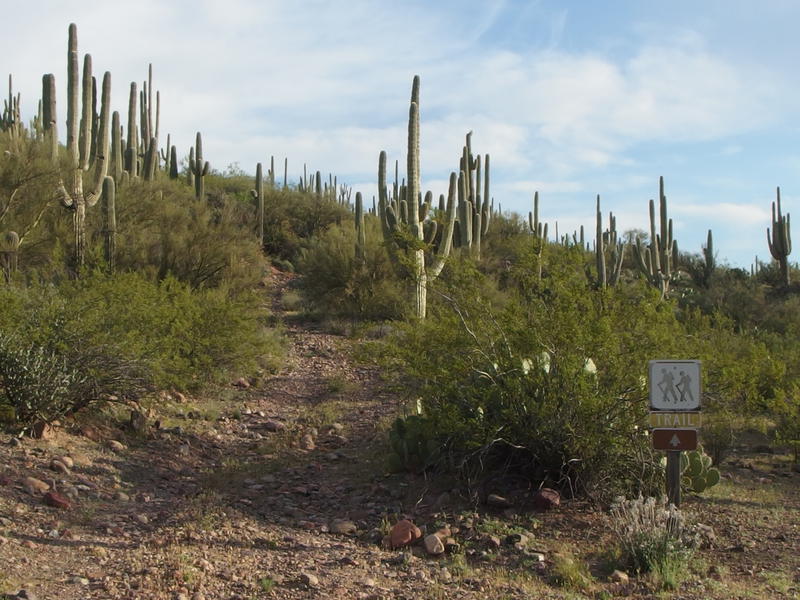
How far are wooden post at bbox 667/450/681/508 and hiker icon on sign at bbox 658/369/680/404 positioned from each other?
62 centimetres

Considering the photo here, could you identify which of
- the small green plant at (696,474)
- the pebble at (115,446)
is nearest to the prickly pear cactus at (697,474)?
the small green plant at (696,474)

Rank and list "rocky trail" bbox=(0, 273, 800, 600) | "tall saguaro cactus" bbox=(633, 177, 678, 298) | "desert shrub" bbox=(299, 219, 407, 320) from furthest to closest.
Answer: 1. "tall saguaro cactus" bbox=(633, 177, 678, 298)
2. "desert shrub" bbox=(299, 219, 407, 320)
3. "rocky trail" bbox=(0, 273, 800, 600)

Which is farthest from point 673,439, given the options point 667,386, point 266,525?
point 266,525

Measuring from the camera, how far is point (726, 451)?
12.0 meters

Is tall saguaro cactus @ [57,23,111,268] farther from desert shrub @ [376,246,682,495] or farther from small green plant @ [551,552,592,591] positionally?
small green plant @ [551,552,592,591]

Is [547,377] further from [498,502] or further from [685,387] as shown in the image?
[685,387]

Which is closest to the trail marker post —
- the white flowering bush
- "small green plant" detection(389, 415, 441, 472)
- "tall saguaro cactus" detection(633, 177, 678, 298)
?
the white flowering bush

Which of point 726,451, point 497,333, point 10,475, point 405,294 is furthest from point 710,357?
point 405,294

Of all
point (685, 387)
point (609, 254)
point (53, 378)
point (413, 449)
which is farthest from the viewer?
point (609, 254)

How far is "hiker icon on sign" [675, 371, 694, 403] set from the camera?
7.42 m

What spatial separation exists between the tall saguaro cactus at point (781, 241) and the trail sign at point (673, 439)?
27196 mm

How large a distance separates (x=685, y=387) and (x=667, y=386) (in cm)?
15

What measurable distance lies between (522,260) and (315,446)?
13.8 ft

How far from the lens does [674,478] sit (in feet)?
25.6
